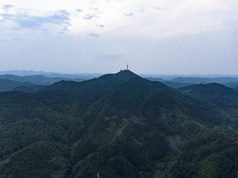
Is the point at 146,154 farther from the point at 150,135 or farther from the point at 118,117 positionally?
the point at 118,117

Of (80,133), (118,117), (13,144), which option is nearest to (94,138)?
(80,133)

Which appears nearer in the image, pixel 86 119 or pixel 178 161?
pixel 178 161

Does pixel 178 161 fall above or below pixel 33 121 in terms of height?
below

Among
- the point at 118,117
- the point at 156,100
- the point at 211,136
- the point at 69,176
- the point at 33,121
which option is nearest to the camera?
the point at 69,176

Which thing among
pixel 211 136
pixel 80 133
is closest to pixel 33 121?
pixel 80 133

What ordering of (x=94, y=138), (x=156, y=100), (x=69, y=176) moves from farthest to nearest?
(x=156, y=100), (x=94, y=138), (x=69, y=176)

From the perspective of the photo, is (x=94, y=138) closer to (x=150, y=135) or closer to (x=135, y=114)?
(x=150, y=135)

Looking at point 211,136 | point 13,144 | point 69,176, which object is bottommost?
point 69,176
